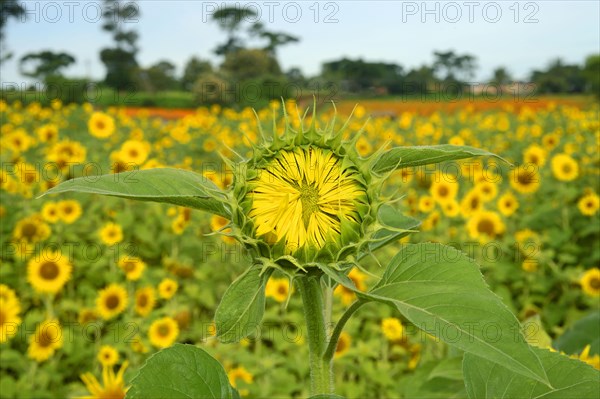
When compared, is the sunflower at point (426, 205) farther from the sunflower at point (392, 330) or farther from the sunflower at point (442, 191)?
the sunflower at point (392, 330)

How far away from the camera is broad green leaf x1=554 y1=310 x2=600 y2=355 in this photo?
1.04 meters

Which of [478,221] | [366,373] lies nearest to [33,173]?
[366,373]

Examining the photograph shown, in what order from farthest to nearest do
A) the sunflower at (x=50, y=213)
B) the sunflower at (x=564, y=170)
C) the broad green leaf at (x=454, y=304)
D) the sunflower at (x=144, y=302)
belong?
the sunflower at (x=564, y=170) → the sunflower at (x=50, y=213) → the sunflower at (x=144, y=302) → the broad green leaf at (x=454, y=304)

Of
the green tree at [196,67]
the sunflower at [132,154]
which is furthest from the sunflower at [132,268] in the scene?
the green tree at [196,67]

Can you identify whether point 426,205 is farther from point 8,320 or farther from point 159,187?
point 159,187

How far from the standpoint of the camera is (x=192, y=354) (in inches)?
21.1

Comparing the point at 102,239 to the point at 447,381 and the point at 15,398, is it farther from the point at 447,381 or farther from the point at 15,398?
the point at 447,381

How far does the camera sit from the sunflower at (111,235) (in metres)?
2.89

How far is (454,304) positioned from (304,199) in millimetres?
163

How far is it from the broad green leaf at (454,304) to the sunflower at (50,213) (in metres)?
2.82

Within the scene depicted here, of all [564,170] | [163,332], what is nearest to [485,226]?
[564,170]

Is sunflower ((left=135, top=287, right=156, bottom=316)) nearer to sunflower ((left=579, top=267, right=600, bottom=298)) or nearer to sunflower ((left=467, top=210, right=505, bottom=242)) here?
sunflower ((left=467, top=210, right=505, bottom=242))

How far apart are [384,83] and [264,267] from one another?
1622cm

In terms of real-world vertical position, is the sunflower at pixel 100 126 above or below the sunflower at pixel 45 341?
above
